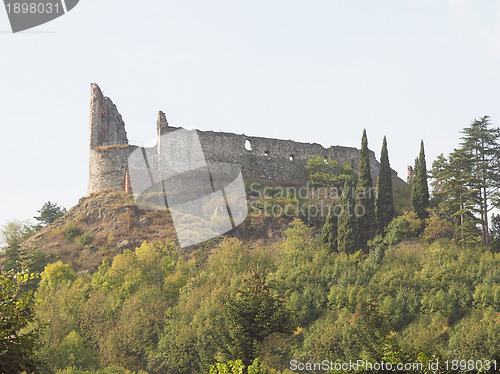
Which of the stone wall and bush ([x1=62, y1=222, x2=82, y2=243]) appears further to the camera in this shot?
the stone wall

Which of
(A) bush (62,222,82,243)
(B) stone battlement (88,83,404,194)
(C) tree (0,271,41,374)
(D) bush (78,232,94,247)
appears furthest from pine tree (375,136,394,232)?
(C) tree (0,271,41,374)

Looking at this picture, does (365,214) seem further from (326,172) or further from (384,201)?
(326,172)

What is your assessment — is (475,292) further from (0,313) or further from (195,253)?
(0,313)

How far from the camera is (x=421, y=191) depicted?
4800 cm

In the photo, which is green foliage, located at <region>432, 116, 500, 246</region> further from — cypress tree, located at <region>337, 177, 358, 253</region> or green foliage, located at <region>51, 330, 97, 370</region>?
green foliage, located at <region>51, 330, 97, 370</region>

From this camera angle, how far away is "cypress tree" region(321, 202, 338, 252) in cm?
4672

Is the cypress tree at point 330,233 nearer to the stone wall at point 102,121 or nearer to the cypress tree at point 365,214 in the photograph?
the cypress tree at point 365,214

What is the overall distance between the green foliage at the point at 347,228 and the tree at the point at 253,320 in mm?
13870

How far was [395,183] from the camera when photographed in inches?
2311

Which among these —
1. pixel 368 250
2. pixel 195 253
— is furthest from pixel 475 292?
pixel 195 253

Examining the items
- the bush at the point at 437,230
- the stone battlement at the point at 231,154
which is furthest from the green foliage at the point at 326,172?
the bush at the point at 437,230

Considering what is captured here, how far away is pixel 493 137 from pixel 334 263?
1690 centimetres

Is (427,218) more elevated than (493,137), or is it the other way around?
(493,137)

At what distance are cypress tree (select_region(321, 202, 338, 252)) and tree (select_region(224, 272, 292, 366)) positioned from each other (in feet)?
47.6
